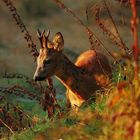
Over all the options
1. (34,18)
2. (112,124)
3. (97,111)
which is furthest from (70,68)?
(34,18)

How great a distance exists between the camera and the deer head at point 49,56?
34.4 ft

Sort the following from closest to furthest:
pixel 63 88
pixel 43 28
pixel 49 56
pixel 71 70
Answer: pixel 71 70 → pixel 49 56 → pixel 63 88 → pixel 43 28

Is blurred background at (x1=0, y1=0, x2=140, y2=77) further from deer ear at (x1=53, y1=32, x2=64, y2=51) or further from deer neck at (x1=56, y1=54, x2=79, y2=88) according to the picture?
deer neck at (x1=56, y1=54, x2=79, y2=88)

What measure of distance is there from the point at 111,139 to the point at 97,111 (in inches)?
52.4

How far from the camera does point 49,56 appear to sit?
10.9 metres

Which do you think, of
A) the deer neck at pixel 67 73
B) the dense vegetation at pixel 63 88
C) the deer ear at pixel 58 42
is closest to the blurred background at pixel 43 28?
the dense vegetation at pixel 63 88

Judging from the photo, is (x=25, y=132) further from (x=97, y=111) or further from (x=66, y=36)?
(x=66, y=36)

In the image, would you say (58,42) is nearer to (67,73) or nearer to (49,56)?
(49,56)

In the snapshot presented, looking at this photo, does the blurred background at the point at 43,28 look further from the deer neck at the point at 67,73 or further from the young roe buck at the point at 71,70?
the deer neck at the point at 67,73

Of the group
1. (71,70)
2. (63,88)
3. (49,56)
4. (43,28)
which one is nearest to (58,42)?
(49,56)

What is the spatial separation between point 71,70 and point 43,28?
7.78m

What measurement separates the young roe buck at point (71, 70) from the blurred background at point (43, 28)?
5.35 meters

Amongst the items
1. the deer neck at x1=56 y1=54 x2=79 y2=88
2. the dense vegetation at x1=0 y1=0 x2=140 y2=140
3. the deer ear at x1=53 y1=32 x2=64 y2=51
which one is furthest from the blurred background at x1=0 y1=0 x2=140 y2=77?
the deer neck at x1=56 y1=54 x2=79 y2=88

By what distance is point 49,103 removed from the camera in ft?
28.4
